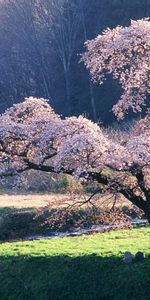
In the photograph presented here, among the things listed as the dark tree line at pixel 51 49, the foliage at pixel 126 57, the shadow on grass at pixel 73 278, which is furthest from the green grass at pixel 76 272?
the dark tree line at pixel 51 49

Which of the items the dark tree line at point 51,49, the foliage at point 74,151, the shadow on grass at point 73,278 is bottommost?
the shadow on grass at point 73,278

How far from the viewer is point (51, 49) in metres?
32.0

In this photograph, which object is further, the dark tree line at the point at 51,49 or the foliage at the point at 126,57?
the dark tree line at the point at 51,49

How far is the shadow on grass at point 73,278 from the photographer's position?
7.71 m

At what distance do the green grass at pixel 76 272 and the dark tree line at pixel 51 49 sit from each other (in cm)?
1905

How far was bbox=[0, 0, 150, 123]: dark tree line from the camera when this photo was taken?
2984cm

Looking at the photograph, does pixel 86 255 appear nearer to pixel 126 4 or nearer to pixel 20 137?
pixel 20 137

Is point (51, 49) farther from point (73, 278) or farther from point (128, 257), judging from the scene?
point (128, 257)

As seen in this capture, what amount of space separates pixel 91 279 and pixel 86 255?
55 cm

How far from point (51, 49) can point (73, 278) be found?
24592 millimetres

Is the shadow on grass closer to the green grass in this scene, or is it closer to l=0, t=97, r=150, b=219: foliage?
the green grass

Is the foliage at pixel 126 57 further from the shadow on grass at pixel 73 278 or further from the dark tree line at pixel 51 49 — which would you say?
the dark tree line at pixel 51 49

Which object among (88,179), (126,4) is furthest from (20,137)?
(126,4)

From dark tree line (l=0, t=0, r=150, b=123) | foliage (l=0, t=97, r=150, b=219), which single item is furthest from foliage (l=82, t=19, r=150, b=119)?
dark tree line (l=0, t=0, r=150, b=123)
